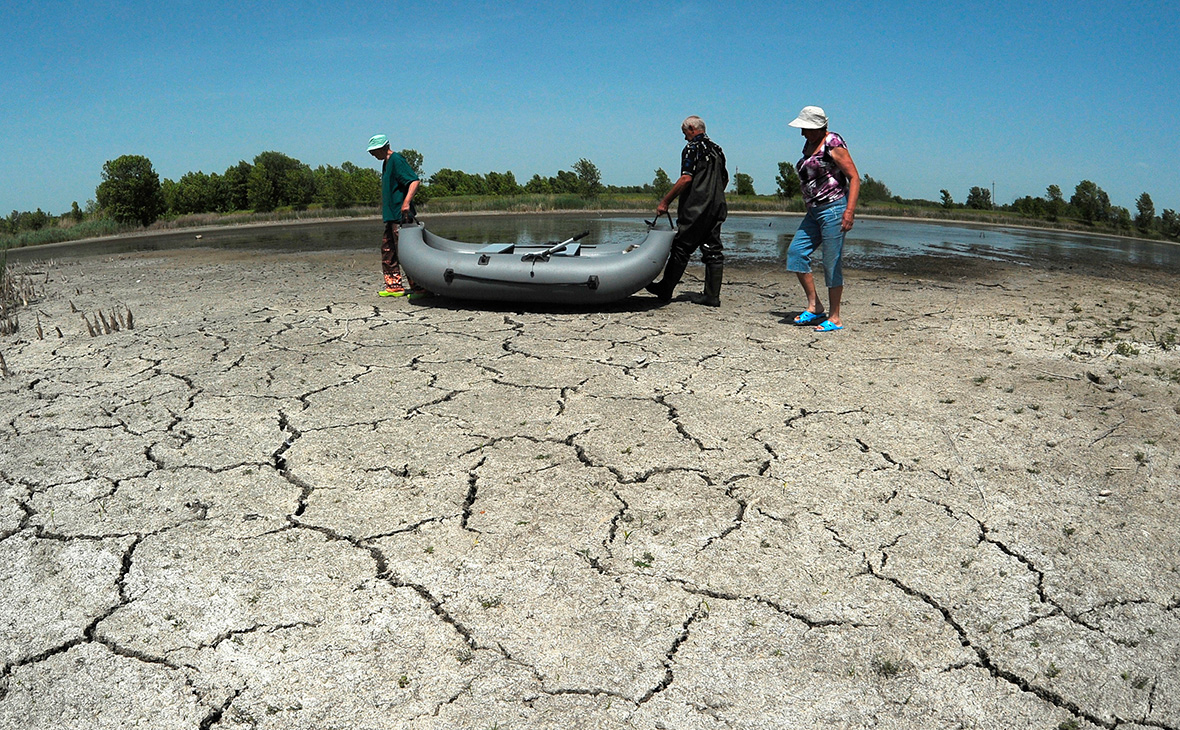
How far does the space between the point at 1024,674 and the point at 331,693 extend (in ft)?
6.14

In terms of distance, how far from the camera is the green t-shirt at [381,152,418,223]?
725cm

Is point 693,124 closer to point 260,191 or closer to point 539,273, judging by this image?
point 539,273

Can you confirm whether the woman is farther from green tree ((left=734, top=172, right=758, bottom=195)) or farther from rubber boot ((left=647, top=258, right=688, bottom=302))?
green tree ((left=734, top=172, right=758, bottom=195))

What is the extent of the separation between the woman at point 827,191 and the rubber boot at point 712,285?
43.5 inches

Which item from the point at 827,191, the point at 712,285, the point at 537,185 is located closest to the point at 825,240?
the point at 827,191

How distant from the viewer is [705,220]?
257 inches

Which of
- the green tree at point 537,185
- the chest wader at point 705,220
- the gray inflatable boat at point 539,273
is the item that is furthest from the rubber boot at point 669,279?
the green tree at point 537,185

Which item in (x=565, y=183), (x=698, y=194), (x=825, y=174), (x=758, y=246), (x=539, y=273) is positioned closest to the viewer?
(x=825, y=174)

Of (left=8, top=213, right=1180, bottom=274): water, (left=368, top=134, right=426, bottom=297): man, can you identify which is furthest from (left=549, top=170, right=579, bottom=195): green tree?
(left=368, top=134, right=426, bottom=297): man

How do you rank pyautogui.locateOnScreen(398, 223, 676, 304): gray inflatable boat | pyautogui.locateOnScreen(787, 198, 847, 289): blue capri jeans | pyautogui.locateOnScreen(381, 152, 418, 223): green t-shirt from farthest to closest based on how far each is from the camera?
1. pyautogui.locateOnScreen(381, 152, 418, 223): green t-shirt
2. pyautogui.locateOnScreen(398, 223, 676, 304): gray inflatable boat
3. pyautogui.locateOnScreen(787, 198, 847, 289): blue capri jeans

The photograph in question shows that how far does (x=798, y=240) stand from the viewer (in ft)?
19.1

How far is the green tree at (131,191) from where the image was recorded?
23875 mm

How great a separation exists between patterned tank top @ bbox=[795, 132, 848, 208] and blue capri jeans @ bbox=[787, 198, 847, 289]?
61 millimetres

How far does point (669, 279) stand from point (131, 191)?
23.2 metres
